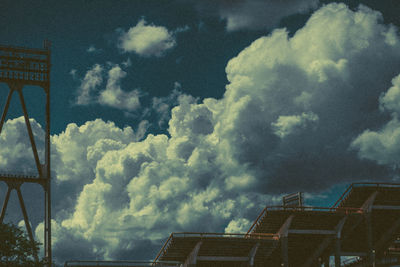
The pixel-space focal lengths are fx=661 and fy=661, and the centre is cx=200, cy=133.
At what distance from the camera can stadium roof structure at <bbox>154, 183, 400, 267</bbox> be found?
71250mm

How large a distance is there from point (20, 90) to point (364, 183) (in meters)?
47.3

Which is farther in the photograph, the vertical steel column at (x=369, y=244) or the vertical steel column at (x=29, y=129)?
the vertical steel column at (x=29, y=129)

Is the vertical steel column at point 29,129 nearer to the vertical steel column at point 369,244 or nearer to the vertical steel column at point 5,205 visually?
the vertical steel column at point 5,205

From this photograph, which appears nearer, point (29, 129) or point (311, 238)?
point (311, 238)

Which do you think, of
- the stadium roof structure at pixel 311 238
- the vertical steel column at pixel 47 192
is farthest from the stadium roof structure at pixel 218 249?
the vertical steel column at pixel 47 192

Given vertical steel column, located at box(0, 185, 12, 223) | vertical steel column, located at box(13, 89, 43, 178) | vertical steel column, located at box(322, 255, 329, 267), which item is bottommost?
vertical steel column, located at box(322, 255, 329, 267)

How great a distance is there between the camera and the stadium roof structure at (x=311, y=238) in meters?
71.2

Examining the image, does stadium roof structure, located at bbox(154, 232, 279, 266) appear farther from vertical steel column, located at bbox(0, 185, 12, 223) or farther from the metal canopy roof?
vertical steel column, located at bbox(0, 185, 12, 223)

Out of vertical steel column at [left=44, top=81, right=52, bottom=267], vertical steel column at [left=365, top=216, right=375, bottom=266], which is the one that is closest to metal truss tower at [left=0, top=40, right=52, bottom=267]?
vertical steel column at [left=44, top=81, right=52, bottom=267]

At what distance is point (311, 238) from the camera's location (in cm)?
7844

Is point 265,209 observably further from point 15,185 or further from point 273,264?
point 15,185

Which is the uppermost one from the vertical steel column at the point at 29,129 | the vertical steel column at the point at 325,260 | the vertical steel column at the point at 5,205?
the vertical steel column at the point at 29,129

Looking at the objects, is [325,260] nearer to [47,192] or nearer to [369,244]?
[369,244]

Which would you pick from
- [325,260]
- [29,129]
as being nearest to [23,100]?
[29,129]
